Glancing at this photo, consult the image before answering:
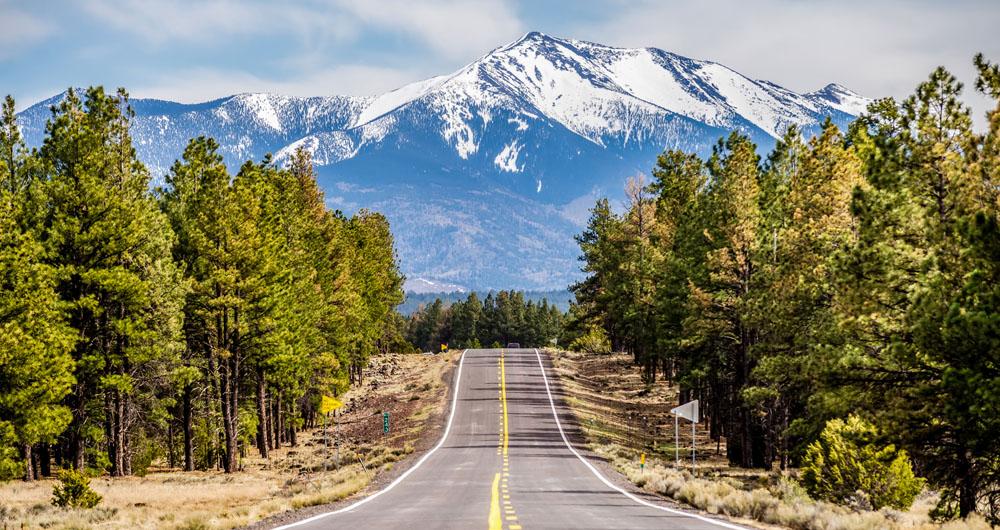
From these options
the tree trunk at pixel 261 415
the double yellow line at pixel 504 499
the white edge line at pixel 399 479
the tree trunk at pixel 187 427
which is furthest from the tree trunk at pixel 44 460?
the double yellow line at pixel 504 499

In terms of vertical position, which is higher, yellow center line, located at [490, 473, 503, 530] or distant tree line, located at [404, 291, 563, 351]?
distant tree line, located at [404, 291, 563, 351]

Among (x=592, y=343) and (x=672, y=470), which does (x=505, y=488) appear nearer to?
(x=672, y=470)

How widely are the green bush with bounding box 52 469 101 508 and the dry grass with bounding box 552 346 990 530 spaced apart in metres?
14.6

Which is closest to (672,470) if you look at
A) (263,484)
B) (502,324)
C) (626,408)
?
(263,484)

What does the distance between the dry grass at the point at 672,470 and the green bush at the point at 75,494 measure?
1455 cm

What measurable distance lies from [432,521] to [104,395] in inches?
747

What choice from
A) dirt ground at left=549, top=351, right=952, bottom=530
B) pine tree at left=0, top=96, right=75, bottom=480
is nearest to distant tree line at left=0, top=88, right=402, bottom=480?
pine tree at left=0, top=96, right=75, bottom=480

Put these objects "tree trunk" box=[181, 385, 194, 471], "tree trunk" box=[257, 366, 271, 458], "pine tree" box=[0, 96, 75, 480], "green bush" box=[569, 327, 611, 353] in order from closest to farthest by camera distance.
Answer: "pine tree" box=[0, 96, 75, 480]
"tree trunk" box=[181, 385, 194, 471]
"tree trunk" box=[257, 366, 271, 458]
"green bush" box=[569, 327, 611, 353]

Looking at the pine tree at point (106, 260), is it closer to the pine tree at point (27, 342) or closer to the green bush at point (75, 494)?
the pine tree at point (27, 342)

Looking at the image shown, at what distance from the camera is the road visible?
1667 centimetres

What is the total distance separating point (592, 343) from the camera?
10419 cm

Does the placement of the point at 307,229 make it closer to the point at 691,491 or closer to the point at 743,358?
the point at 743,358

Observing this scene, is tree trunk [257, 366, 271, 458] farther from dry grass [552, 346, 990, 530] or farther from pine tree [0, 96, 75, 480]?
dry grass [552, 346, 990, 530]

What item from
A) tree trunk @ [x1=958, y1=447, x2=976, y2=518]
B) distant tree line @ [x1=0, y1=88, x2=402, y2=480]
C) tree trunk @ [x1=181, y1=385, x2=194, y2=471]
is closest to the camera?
tree trunk @ [x1=958, y1=447, x2=976, y2=518]
